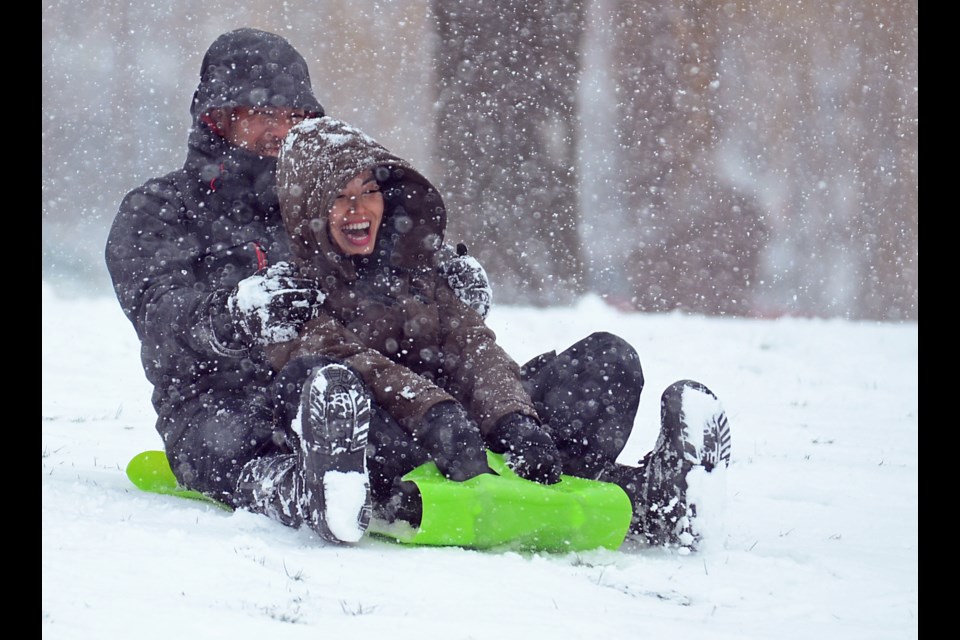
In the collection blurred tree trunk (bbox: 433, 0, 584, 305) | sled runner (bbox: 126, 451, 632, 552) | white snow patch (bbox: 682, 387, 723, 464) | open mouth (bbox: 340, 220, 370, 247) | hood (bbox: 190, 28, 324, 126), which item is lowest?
sled runner (bbox: 126, 451, 632, 552)

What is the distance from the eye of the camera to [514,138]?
9.20 meters

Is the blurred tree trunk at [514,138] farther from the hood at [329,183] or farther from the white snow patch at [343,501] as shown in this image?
the white snow patch at [343,501]

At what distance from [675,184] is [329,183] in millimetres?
6892

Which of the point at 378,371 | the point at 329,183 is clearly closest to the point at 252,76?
the point at 329,183

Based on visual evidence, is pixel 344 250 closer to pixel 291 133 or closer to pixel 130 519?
pixel 291 133

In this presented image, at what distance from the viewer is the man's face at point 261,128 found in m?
3.62

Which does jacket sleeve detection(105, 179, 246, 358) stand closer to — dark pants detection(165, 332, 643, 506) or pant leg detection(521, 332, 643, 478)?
dark pants detection(165, 332, 643, 506)

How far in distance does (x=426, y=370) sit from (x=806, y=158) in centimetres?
746

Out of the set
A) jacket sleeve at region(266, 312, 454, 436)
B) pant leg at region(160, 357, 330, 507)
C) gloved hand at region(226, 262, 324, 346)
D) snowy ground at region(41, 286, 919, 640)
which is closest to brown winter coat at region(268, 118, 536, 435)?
jacket sleeve at region(266, 312, 454, 436)

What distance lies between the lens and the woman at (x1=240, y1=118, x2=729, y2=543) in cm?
274

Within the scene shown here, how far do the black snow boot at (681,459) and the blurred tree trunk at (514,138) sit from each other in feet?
20.6

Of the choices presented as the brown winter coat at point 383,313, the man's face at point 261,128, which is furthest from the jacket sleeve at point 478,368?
the man's face at point 261,128

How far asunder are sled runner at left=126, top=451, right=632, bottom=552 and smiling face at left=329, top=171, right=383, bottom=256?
70cm

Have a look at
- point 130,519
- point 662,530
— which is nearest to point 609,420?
point 662,530
